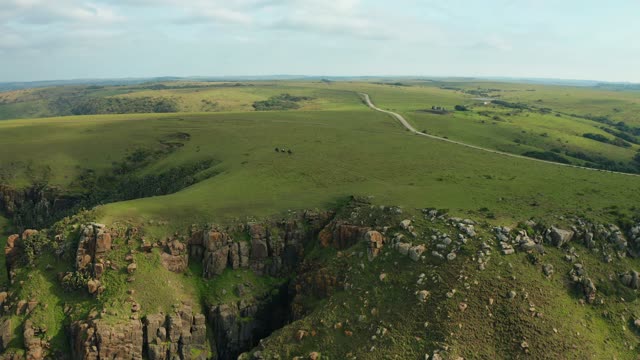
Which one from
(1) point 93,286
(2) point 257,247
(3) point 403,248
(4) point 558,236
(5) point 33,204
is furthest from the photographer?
(5) point 33,204

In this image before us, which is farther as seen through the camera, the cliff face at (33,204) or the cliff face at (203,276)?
the cliff face at (33,204)

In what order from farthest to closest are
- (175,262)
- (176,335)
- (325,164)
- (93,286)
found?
(325,164) → (175,262) → (93,286) → (176,335)

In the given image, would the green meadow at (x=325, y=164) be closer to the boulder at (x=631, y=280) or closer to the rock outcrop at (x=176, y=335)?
the boulder at (x=631, y=280)

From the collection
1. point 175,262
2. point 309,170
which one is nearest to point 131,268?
point 175,262

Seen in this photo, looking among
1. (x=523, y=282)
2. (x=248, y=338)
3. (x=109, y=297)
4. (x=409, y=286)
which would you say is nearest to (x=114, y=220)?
(x=109, y=297)

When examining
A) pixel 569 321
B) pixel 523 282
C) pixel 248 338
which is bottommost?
pixel 248 338

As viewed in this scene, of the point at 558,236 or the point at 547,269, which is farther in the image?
the point at 558,236

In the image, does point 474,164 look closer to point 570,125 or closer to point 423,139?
point 423,139

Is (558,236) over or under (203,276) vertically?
over

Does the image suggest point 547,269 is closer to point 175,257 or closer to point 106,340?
point 175,257

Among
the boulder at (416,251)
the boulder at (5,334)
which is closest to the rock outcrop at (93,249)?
the boulder at (5,334)

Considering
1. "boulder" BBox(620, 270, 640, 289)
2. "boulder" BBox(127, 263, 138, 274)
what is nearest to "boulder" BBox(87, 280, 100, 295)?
"boulder" BBox(127, 263, 138, 274)
